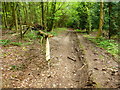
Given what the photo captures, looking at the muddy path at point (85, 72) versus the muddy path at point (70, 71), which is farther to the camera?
the muddy path at point (70, 71)

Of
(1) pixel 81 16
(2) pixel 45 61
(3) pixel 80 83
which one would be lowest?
(3) pixel 80 83

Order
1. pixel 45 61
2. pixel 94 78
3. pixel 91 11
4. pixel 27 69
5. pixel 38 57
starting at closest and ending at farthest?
pixel 94 78, pixel 27 69, pixel 45 61, pixel 38 57, pixel 91 11

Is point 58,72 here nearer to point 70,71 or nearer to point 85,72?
point 70,71

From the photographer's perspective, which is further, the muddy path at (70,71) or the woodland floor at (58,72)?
the muddy path at (70,71)

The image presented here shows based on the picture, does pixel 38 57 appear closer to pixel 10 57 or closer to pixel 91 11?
pixel 10 57

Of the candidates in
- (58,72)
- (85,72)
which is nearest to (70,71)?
(58,72)

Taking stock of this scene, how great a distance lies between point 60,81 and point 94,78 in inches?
66.4

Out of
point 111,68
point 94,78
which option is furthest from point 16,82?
point 111,68

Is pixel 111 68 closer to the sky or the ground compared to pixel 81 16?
closer to the ground

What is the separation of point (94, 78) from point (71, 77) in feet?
3.74

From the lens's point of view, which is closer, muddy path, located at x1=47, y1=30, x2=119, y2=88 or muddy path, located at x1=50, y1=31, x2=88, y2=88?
muddy path, located at x1=47, y1=30, x2=119, y2=88

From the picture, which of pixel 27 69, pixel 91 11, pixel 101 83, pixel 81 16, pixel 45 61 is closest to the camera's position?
pixel 101 83

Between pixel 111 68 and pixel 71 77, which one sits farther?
pixel 111 68

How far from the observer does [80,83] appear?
4566mm
